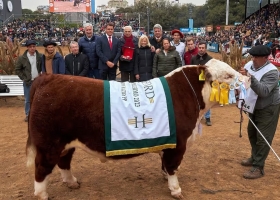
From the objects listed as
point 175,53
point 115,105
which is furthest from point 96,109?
point 175,53

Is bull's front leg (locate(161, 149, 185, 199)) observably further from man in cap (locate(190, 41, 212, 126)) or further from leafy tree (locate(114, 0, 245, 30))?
leafy tree (locate(114, 0, 245, 30))

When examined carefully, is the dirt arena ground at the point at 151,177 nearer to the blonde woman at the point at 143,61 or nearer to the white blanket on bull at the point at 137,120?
the white blanket on bull at the point at 137,120

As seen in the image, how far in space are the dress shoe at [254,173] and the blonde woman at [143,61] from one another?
11.0ft

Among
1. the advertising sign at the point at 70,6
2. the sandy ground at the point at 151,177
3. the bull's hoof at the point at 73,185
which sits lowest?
the sandy ground at the point at 151,177

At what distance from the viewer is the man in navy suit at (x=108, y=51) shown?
7012 mm

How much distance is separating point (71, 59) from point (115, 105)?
3.59 meters

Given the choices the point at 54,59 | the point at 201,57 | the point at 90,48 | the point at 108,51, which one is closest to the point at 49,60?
the point at 54,59

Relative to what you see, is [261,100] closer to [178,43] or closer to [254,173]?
[254,173]

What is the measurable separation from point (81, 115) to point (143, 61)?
383cm

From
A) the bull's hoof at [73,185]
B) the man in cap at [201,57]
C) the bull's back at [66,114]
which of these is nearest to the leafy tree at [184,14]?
the man in cap at [201,57]

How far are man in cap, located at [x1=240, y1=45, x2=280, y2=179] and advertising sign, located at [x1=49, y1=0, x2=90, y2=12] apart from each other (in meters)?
32.4

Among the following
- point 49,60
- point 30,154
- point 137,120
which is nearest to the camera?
point 137,120

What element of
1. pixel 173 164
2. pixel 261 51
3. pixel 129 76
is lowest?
pixel 173 164

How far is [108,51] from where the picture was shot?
7.08 meters
